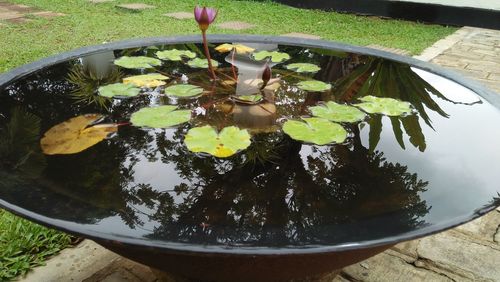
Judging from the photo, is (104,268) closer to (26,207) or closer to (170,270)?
(170,270)

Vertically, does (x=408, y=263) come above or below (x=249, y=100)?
below

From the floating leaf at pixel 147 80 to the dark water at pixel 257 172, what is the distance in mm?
76

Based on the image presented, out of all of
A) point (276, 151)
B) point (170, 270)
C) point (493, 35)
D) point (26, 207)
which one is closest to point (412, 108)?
point (276, 151)

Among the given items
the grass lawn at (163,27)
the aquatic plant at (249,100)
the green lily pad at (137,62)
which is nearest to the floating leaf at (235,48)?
the aquatic plant at (249,100)

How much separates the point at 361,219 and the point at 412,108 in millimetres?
611

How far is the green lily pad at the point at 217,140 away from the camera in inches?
37.9

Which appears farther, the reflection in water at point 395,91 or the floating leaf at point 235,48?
the floating leaf at point 235,48

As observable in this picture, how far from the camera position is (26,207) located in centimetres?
71

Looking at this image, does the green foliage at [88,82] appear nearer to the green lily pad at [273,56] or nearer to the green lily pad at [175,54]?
the green lily pad at [175,54]

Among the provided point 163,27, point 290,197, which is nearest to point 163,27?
point 163,27

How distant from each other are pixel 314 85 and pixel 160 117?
50cm

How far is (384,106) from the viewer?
1.24m

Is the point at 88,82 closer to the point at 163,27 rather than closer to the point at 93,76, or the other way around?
the point at 93,76

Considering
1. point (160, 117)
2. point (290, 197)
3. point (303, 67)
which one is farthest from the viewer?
point (303, 67)
